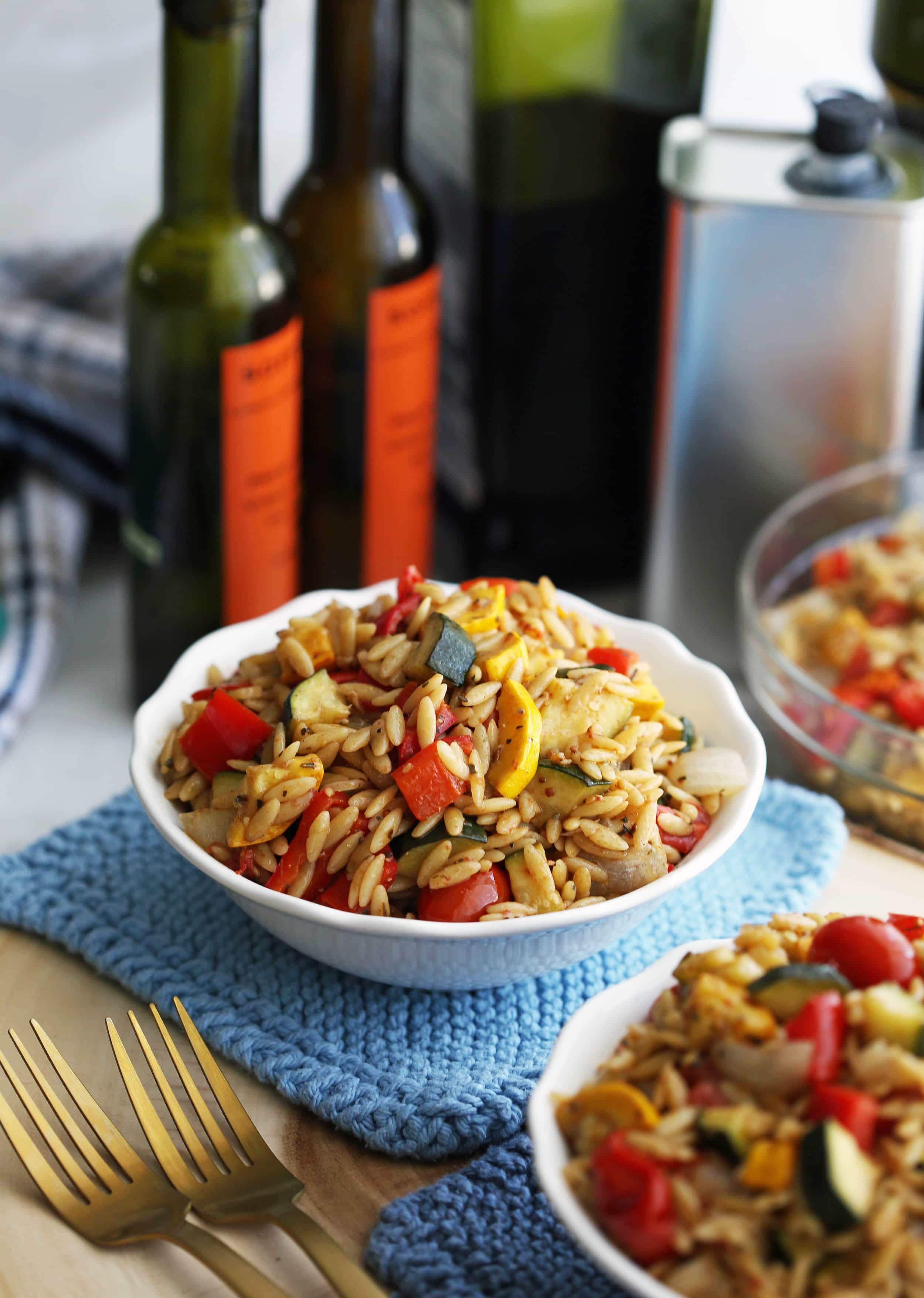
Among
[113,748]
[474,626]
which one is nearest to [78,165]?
[113,748]

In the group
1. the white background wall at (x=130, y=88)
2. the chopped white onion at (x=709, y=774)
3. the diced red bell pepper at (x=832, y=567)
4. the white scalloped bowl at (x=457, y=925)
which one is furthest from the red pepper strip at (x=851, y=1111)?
the white background wall at (x=130, y=88)

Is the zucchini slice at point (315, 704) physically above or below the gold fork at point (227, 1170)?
above

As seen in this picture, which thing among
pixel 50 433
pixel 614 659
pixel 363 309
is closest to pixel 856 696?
pixel 614 659

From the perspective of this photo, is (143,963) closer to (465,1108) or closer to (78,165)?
(465,1108)

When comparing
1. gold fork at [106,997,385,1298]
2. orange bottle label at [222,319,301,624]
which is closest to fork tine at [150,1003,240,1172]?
gold fork at [106,997,385,1298]

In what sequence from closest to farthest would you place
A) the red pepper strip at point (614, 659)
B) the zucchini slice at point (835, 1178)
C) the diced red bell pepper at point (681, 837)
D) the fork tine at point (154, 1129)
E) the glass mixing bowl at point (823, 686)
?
the zucchini slice at point (835, 1178) < the fork tine at point (154, 1129) < the diced red bell pepper at point (681, 837) < the red pepper strip at point (614, 659) < the glass mixing bowl at point (823, 686)

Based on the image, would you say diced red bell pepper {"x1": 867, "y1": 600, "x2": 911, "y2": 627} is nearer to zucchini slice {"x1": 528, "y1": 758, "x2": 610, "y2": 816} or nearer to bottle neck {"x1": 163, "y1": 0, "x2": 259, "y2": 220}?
zucchini slice {"x1": 528, "y1": 758, "x2": 610, "y2": 816}

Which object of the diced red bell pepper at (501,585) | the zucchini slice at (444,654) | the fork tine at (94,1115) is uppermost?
the zucchini slice at (444,654)

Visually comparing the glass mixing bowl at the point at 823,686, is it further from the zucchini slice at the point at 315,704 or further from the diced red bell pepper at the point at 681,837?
the zucchini slice at the point at 315,704
